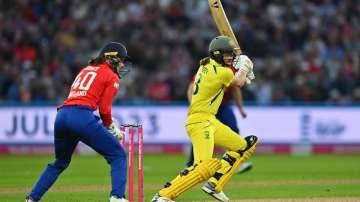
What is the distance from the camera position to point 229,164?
39.2 feet

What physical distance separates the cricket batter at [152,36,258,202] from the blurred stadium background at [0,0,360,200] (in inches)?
489

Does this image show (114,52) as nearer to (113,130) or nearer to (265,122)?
(113,130)

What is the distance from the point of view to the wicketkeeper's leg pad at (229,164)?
11867mm

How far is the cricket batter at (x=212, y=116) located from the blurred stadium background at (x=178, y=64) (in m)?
12.4

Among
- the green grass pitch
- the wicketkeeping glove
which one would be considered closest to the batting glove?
the wicketkeeping glove

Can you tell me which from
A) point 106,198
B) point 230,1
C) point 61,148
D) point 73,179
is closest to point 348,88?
point 230,1

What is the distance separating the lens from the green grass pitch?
517 inches

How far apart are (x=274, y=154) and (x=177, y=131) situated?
2.82m

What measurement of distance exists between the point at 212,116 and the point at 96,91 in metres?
1.80

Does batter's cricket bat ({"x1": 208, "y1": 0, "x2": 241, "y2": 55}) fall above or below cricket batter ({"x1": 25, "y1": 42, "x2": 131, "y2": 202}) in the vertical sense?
above

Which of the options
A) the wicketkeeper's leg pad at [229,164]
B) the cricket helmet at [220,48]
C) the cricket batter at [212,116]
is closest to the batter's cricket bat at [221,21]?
the cricket batter at [212,116]

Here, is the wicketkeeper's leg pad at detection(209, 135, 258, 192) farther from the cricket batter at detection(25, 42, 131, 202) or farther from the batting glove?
the cricket batter at detection(25, 42, 131, 202)

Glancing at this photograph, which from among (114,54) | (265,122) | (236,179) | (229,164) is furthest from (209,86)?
(265,122)

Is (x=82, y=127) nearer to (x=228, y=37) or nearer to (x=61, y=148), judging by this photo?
(x=61, y=148)
